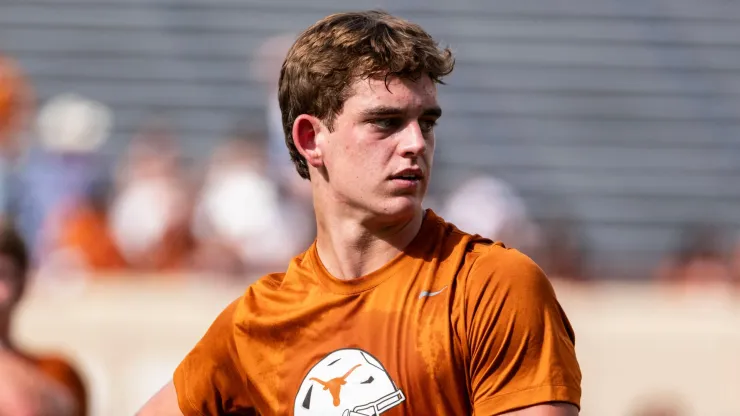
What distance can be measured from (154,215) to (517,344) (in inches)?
244

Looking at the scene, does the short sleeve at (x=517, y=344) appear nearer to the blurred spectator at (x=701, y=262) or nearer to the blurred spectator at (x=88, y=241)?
the blurred spectator at (x=88, y=241)

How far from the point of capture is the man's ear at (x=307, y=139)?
3244mm

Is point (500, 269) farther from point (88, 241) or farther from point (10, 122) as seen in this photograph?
point (10, 122)

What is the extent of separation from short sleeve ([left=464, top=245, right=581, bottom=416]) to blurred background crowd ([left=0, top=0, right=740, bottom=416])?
17.5 feet

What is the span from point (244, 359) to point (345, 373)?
1.14ft

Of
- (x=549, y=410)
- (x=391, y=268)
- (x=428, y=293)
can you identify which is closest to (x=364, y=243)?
(x=391, y=268)

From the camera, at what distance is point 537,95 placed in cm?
1220

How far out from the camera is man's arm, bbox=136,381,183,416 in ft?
11.1

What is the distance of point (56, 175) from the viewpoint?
9.00m

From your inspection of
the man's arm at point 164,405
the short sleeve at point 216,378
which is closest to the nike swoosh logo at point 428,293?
the short sleeve at point 216,378

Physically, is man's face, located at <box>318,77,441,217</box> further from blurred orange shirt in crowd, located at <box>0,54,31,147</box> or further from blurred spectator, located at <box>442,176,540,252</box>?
blurred orange shirt in crowd, located at <box>0,54,31,147</box>

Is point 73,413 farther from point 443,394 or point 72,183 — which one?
point 72,183

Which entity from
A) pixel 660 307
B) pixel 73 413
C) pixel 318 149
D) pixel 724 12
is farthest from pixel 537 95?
pixel 318 149

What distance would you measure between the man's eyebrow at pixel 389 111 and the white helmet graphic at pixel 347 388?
22.2 inches
